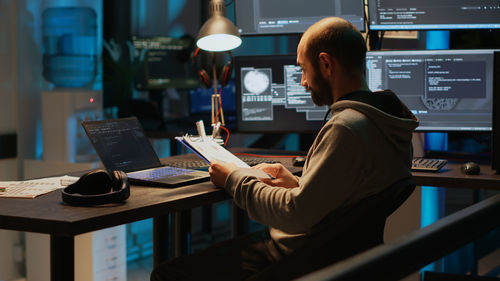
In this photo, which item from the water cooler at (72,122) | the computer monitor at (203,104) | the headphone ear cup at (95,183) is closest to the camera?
the headphone ear cup at (95,183)

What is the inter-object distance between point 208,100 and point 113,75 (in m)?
0.65

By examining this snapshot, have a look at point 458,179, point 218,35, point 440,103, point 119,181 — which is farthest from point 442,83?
point 119,181

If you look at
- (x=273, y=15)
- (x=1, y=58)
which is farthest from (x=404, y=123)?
(x=1, y=58)

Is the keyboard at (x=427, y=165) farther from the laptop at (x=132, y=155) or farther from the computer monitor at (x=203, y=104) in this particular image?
the computer monitor at (x=203, y=104)

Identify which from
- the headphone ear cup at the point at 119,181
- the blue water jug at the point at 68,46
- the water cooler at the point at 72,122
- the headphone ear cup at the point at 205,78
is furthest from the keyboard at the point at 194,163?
the blue water jug at the point at 68,46

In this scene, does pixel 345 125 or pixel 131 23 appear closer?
pixel 345 125

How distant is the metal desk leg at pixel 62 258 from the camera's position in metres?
1.43

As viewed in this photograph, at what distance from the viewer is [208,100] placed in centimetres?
415

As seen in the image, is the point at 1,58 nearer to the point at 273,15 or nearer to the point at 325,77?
the point at 273,15

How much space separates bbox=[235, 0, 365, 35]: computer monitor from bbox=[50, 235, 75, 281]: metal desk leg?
170 cm

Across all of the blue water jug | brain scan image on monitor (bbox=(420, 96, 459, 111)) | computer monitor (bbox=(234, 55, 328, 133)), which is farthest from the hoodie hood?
the blue water jug

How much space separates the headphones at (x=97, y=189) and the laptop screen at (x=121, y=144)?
0.33 meters

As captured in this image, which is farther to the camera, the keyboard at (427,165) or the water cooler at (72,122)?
the water cooler at (72,122)

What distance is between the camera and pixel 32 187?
5.75ft
